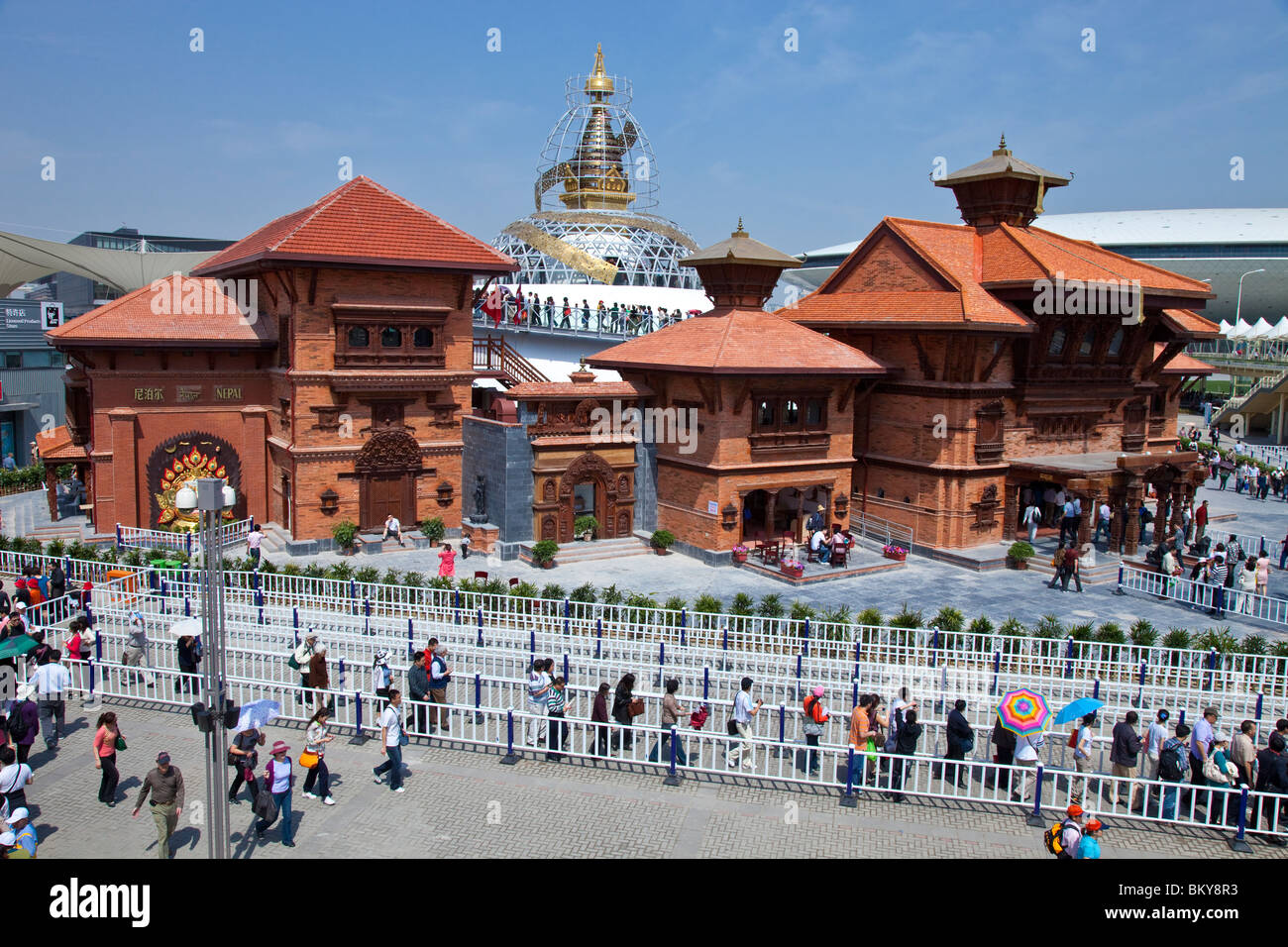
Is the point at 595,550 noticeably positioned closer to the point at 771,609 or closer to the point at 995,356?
the point at 771,609

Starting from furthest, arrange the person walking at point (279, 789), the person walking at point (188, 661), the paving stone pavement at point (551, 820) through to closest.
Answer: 1. the person walking at point (188, 661)
2. the paving stone pavement at point (551, 820)
3. the person walking at point (279, 789)

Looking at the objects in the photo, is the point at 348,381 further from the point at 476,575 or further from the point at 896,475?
the point at 896,475

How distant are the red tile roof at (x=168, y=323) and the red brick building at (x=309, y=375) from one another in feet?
0.19

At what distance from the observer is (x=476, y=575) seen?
2231 cm

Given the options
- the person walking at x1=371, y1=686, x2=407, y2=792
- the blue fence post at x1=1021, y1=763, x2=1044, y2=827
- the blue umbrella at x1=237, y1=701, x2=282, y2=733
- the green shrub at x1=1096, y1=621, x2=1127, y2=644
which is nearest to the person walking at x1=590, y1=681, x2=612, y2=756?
the person walking at x1=371, y1=686, x2=407, y2=792

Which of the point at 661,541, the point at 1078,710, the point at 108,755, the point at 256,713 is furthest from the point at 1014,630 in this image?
the point at 108,755

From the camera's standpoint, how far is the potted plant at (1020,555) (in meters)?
28.3

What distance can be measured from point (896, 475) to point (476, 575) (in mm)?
15149

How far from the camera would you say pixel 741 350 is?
90.7 ft

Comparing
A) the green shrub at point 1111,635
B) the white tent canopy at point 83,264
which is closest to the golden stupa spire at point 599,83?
the white tent canopy at point 83,264

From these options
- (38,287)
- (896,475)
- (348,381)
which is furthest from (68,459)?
(38,287)

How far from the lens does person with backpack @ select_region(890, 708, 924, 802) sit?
1368 centimetres

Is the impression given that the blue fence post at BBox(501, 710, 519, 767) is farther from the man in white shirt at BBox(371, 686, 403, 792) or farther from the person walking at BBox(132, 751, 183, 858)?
the person walking at BBox(132, 751, 183, 858)

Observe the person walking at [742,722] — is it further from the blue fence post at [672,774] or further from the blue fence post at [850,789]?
the blue fence post at [850,789]
